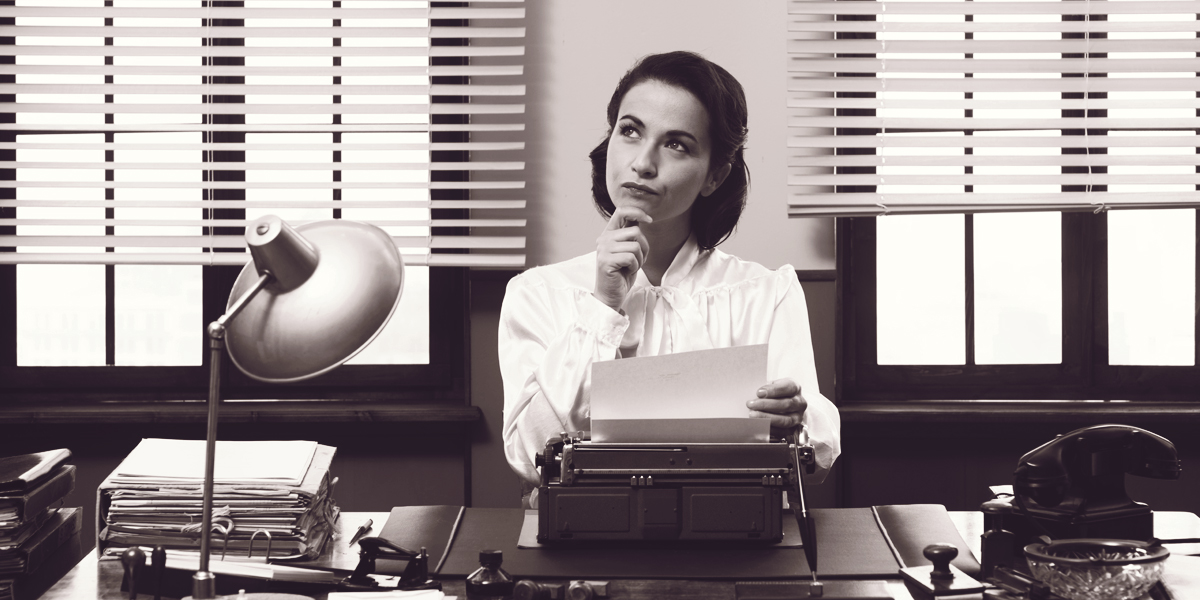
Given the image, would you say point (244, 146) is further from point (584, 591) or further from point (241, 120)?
point (584, 591)

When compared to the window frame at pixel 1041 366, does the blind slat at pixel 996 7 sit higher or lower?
higher

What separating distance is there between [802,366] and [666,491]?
0.72 m

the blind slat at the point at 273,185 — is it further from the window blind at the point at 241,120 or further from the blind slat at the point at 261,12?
the blind slat at the point at 261,12

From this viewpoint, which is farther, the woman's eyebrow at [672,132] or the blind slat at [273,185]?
the blind slat at [273,185]


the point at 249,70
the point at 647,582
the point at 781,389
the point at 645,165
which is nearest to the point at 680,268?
the point at 645,165

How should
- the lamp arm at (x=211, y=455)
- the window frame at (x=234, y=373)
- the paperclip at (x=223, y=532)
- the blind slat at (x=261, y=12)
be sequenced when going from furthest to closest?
the window frame at (x=234, y=373)
the blind slat at (x=261, y=12)
the paperclip at (x=223, y=532)
the lamp arm at (x=211, y=455)

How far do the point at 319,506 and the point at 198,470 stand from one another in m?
0.19

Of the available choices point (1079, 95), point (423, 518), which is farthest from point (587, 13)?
point (423, 518)

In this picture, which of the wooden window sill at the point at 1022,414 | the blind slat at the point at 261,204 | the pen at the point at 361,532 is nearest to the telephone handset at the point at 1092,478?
the pen at the point at 361,532

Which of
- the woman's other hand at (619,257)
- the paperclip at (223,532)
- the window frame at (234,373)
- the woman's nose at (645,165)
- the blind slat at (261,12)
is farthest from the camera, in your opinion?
the window frame at (234,373)

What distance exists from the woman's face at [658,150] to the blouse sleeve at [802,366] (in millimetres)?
330

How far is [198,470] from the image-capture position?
1.47m

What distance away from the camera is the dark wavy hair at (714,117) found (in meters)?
1.92

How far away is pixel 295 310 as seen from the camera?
0.99m
